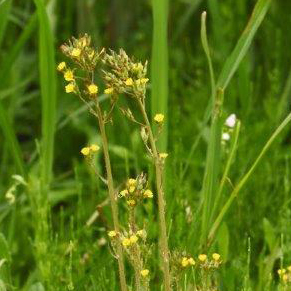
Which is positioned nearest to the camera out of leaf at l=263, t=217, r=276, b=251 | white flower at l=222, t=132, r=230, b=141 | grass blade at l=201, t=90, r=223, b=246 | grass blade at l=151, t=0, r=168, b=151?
grass blade at l=201, t=90, r=223, b=246

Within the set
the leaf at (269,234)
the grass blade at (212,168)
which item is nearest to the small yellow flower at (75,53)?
the grass blade at (212,168)

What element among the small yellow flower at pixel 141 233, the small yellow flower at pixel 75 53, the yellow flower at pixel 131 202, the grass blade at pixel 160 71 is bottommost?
the small yellow flower at pixel 141 233

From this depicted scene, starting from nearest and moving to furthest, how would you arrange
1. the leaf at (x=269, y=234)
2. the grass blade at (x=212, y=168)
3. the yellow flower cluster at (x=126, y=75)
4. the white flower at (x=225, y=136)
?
the yellow flower cluster at (x=126, y=75) → the grass blade at (x=212, y=168) → the leaf at (x=269, y=234) → the white flower at (x=225, y=136)

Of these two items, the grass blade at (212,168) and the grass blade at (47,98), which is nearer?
the grass blade at (212,168)

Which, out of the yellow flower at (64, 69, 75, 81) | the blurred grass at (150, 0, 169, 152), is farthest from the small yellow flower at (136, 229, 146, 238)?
the blurred grass at (150, 0, 169, 152)

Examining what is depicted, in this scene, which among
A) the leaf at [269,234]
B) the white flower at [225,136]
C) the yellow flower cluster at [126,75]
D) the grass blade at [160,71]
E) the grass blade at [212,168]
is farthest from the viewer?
the white flower at [225,136]

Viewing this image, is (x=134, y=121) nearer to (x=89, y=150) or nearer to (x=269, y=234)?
(x=89, y=150)

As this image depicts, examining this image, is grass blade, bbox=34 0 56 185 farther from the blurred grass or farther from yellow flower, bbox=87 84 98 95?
yellow flower, bbox=87 84 98 95

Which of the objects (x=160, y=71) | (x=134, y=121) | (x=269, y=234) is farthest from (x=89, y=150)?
(x=269, y=234)

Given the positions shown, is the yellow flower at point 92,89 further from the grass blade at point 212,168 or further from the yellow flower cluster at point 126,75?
the grass blade at point 212,168

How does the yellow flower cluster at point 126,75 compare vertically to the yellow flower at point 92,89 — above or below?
above
